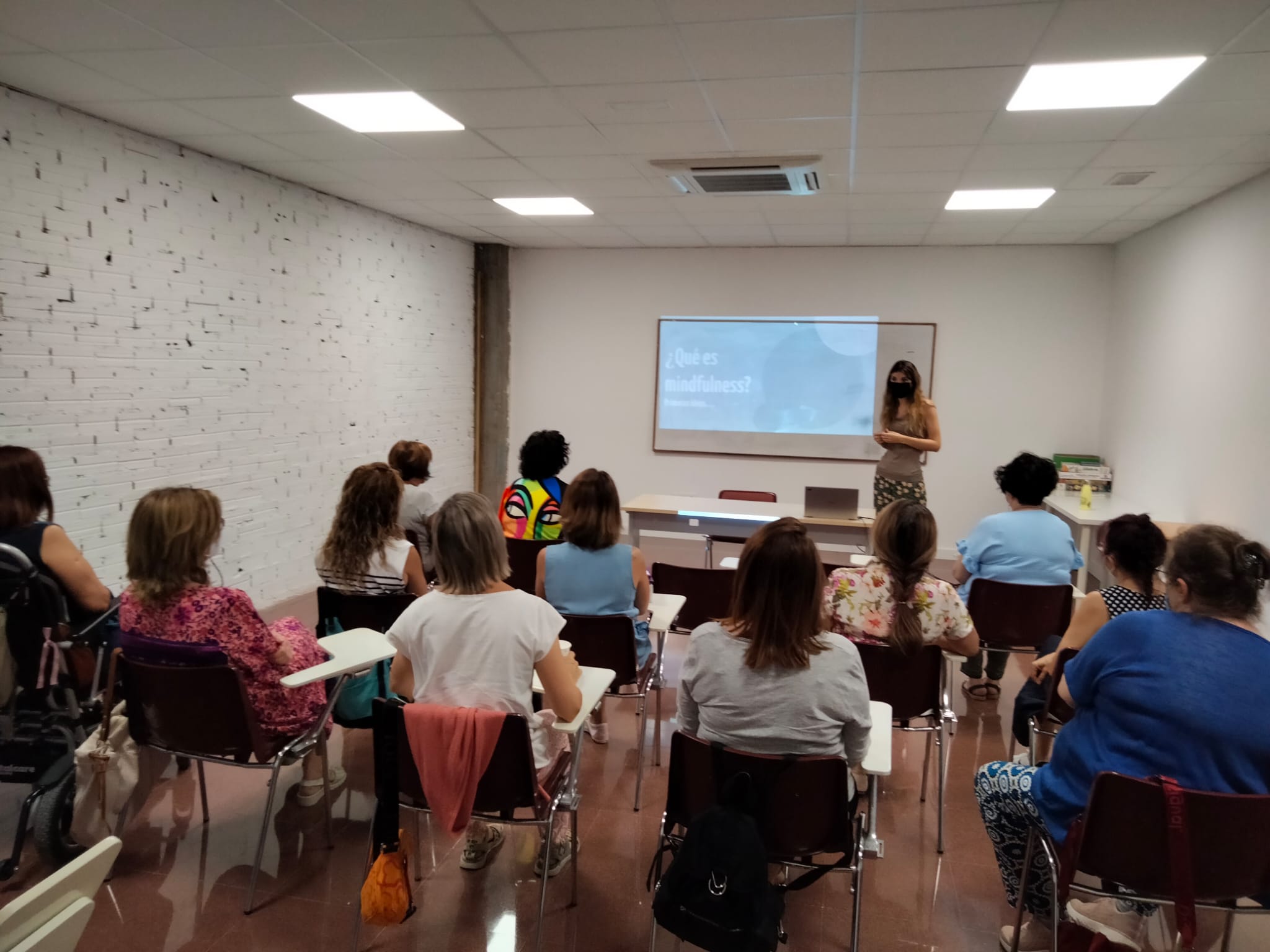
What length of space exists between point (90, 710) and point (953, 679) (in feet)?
12.2

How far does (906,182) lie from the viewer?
4531mm

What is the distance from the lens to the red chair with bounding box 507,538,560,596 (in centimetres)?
349

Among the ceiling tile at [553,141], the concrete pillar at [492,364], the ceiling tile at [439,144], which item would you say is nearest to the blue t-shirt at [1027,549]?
the ceiling tile at [553,141]

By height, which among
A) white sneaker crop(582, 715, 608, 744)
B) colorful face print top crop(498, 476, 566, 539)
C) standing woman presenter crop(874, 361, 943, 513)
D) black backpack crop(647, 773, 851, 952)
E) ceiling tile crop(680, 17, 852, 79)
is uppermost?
ceiling tile crop(680, 17, 852, 79)

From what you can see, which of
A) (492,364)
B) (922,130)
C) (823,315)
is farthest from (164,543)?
(823,315)

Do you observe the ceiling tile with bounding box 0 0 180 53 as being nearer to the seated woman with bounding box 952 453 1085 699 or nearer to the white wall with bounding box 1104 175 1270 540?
the seated woman with bounding box 952 453 1085 699

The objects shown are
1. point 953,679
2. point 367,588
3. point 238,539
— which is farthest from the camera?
point 238,539

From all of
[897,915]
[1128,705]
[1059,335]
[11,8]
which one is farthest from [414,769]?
[1059,335]

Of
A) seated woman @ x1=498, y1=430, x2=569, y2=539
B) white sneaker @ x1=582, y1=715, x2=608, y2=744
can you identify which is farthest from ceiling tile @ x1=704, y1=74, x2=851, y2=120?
white sneaker @ x1=582, y1=715, x2=608, y2=744

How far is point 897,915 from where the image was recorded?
89.3 inches

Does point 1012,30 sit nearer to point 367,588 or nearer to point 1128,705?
point 1128,705

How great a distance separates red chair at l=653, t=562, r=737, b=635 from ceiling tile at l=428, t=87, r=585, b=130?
6.50ft

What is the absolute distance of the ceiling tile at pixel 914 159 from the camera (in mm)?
3861

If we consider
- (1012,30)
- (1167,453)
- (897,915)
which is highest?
→ (1012,30)
